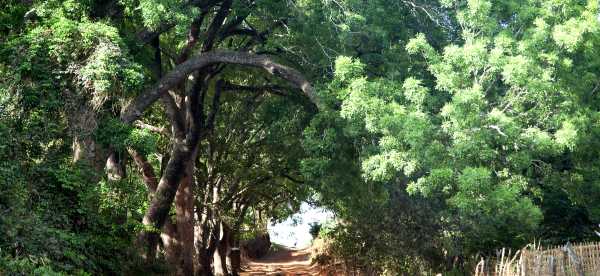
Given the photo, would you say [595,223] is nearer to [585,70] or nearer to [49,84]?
[585,70]

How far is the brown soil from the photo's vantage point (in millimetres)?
35625

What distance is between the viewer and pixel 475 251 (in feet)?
57.3

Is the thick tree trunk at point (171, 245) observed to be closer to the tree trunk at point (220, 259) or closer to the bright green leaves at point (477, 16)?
the tree trunk at point (220, 259)

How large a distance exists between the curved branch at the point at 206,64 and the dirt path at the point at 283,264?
19608 mm

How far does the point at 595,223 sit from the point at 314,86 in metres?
9.03

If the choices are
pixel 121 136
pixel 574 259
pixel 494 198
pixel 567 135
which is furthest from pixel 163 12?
pixel 574 259

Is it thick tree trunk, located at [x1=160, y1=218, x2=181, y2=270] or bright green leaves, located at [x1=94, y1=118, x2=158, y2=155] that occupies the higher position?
bright green leaves, located at [x1=94, y1=118, x2=158, y2=155]

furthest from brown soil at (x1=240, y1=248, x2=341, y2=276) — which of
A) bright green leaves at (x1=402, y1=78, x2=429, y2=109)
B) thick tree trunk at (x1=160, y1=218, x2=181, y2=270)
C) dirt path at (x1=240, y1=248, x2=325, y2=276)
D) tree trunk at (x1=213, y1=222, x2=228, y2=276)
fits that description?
bright green leaves at (x1=402, y1=78, x2=429, y2=109)

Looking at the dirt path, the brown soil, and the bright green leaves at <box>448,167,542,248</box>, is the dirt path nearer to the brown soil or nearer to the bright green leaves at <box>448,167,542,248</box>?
the brown soil

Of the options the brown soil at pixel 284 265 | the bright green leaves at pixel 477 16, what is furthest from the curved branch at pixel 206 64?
the brown soil at pixel 284 265

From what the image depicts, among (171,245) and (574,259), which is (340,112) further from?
(171,245)

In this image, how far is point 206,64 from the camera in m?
14.8

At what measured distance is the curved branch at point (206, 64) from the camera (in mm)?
13906

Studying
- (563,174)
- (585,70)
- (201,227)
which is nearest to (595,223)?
(563,174)
